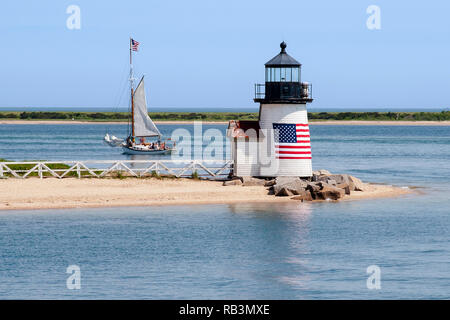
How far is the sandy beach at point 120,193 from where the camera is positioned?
3250cm

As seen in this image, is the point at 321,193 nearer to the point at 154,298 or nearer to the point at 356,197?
the point at 356,197

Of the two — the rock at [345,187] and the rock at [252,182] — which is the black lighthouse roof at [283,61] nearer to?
the rock at [252,182]

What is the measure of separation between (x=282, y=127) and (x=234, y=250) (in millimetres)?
11928

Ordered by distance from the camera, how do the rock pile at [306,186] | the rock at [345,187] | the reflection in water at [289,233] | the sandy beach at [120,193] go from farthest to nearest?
the rock at [345,187] → the rock pile at [306,186] → the sandy beach at [120,193] → the reflection in water at [289,233]

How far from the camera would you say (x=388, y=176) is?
4738cm

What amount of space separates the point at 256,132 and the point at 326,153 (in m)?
37.5

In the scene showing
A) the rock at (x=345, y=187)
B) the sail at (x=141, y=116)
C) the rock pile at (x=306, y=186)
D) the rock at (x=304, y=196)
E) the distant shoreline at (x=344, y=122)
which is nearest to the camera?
the rock at (x=304, y=196)

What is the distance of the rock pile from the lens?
34.7 meters

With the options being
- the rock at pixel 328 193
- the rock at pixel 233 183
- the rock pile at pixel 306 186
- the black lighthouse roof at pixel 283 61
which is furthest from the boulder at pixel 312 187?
the black lighthouse roof at pixel 283 61
